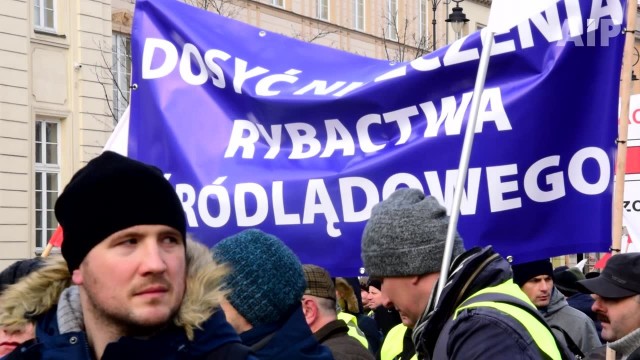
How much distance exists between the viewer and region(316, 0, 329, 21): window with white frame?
35344 millimetres

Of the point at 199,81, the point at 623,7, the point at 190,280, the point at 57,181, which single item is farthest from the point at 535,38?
the point at 57,181

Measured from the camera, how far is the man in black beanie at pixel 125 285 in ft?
9.35

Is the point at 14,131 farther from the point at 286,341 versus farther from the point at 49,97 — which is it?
the point at 286,341

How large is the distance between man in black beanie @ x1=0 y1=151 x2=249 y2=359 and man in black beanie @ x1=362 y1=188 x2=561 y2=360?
0.90 meters

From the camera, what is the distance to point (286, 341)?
12.5ft

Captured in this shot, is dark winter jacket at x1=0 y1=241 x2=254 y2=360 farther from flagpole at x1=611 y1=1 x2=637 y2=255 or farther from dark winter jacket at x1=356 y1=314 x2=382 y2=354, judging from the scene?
dark winter jacket at x1=356 y1=314 x2=382 y2=354

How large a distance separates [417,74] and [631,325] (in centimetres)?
169

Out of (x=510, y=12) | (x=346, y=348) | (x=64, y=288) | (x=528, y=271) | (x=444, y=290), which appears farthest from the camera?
(x=528, y=271)

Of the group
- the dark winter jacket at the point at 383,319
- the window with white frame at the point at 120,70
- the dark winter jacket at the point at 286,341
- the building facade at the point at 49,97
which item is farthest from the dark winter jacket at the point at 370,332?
the window with white frame at the point at 120,70

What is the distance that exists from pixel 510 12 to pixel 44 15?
2118 centimetres

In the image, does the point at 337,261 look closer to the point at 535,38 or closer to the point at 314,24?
the point at 535,38

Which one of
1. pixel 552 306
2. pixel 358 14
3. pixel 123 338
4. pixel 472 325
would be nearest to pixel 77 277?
pixel 123 338

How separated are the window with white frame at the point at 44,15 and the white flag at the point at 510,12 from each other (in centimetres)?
2076

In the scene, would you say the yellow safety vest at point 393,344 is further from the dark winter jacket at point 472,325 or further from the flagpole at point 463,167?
the dark winter jacket at point 472,325
